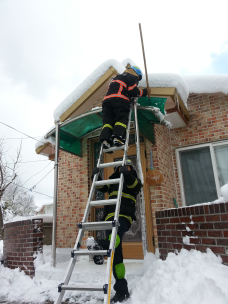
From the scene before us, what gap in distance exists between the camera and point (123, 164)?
10.4 ft

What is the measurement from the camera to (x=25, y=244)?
439 cm

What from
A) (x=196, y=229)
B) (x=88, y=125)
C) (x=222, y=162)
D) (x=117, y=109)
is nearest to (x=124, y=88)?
(x=117, y=109)

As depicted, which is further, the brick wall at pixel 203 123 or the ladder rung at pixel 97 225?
the brick wall at pixel 203 123

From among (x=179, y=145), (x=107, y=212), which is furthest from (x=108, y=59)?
(x=107, y=212)

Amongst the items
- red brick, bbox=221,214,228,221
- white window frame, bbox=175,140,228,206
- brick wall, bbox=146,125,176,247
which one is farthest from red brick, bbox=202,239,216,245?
white window frame, bbox=175,140,228,206

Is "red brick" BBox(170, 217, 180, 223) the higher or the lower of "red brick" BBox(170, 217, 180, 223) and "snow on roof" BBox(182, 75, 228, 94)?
the lower

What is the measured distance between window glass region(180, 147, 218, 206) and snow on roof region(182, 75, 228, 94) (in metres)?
1.33

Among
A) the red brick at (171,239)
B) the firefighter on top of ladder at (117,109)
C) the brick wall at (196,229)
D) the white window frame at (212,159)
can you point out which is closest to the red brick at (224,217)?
the brick wall at (196,229)

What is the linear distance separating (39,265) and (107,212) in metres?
1.97

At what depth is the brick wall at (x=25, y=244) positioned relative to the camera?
4250mm

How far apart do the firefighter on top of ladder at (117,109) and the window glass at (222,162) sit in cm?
262

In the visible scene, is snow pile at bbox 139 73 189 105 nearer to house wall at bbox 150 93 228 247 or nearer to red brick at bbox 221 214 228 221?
house wall at bbox 150 93 228 247

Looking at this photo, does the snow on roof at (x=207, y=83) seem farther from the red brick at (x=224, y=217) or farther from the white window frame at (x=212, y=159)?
the red brick at (x=224, y=217)

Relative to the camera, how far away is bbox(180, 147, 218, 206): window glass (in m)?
5.41
